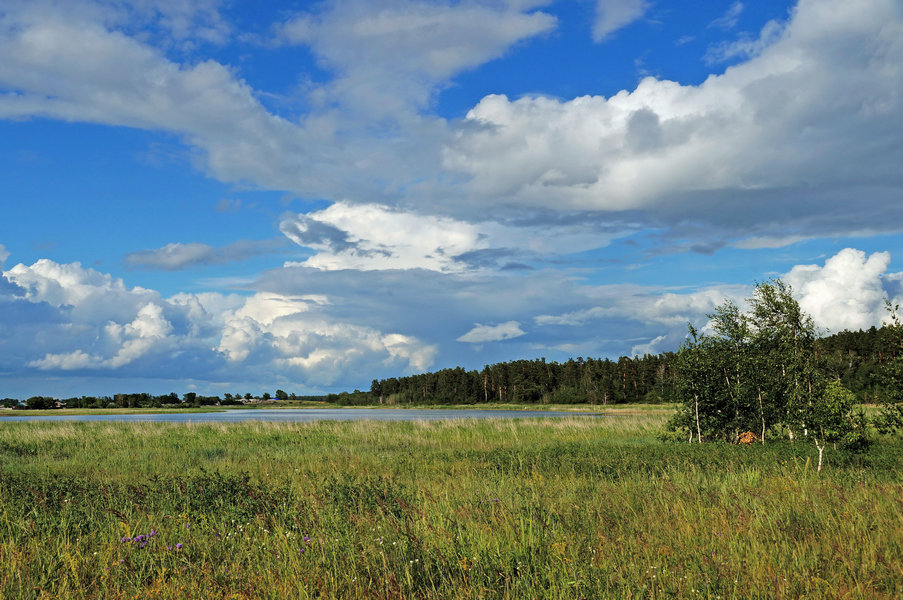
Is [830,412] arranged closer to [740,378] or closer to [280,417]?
[740,378]

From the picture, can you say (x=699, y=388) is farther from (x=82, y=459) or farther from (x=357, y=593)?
(x=82, y=459)

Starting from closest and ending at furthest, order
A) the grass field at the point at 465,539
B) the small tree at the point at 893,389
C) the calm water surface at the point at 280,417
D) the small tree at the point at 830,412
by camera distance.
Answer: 1. the grass field at the point at 465,539
2. the small tree at the point at 830,412
3. the small tree at the point at 893,389
4. the calm water surface at the point at 280,417

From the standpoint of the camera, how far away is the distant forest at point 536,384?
10406 centimetres

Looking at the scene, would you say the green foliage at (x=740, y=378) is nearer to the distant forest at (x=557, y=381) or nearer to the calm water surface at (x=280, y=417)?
the calm water surface at (x=280, y=417)

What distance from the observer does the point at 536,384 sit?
487ft

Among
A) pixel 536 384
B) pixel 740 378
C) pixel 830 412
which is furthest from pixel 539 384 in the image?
pixel 830 412

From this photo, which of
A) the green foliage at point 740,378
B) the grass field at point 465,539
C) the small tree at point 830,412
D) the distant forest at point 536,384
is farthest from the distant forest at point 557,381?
the grass field at point 465,539

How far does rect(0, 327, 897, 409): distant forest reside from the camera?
104062 mm

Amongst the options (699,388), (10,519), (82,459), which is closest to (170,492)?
(10,519)

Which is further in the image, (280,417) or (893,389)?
(280,417)

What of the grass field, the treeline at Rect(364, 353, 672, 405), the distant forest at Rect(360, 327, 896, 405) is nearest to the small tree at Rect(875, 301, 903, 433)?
the grass field

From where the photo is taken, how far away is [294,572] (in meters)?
5.68

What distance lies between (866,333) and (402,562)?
11817 centimetres

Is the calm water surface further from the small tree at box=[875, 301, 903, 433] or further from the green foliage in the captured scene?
the small tree at box=[875, 301, 903, 433]
